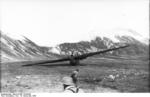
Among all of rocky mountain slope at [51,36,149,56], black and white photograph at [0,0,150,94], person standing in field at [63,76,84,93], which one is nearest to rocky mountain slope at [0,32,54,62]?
black and white photograph at [0,0,150,94]

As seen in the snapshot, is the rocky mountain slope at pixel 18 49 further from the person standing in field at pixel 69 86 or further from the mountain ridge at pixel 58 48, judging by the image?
the person standing in field at pixel 69 86

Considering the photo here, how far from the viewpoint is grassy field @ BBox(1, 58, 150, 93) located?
339 centimetres

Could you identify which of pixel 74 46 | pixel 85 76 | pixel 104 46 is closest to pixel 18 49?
pixel 74 46

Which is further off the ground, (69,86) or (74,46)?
(74,46)

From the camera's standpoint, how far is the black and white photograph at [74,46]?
134 inches

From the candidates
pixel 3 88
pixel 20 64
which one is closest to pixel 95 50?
pixel 20 64

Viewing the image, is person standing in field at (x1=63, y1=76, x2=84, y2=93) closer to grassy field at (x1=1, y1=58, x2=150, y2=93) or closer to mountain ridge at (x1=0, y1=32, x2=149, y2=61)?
grassy field at (x1=1, y1=58, x2=150, y2=93)

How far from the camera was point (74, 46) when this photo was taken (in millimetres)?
3482

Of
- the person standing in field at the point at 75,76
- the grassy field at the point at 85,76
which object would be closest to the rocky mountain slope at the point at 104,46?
the grassy field at the point at 85,76

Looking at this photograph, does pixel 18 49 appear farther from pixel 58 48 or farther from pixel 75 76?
pixel 75 76

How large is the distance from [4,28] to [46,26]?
18.6 inches

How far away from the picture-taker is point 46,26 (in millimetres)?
3479

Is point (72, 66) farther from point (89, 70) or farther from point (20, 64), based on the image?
point (20, 64)

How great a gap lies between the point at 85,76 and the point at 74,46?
1.20 feet
